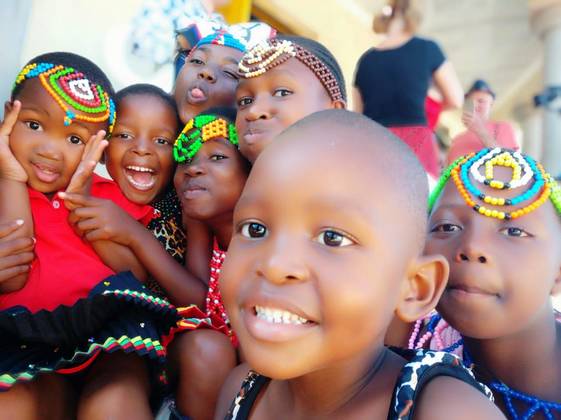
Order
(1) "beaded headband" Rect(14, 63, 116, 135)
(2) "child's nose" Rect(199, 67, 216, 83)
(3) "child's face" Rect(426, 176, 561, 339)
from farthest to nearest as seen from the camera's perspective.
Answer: (2) "child's nose" Rect(199, 67, 216, 83) < (1) "beaded headband" Rect(14, 63, 116, 135) < (3) "child's face" Rect(426, 176, 561, 339)

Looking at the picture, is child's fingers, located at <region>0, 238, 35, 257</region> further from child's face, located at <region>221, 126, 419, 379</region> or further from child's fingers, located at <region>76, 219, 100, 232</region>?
child's face, located at <region>221, 126, 419, 379</region>

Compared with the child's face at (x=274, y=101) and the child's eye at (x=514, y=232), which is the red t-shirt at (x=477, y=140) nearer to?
the child's face at (x=274, y=101)

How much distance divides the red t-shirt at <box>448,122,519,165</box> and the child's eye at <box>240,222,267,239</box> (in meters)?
2.43

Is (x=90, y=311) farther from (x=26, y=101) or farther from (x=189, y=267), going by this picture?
(x=26, y=101)

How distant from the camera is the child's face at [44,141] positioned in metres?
1.94

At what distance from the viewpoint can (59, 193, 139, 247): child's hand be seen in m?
1.88

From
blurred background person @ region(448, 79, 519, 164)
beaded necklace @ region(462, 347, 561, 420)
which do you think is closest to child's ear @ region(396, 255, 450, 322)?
beaded necklace @ region(462, 347, 561, 420)

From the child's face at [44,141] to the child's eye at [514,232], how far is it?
4.48ft

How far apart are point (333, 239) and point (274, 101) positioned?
107 cm

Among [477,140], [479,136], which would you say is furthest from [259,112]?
[477,140]

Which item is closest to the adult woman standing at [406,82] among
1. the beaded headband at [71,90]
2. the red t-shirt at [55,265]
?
the beaded headband at [71,90]

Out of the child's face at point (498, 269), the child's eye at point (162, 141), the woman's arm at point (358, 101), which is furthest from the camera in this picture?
the woman's arm at point (358, 101)

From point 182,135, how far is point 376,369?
1.22m

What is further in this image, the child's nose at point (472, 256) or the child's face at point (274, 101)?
the child's face at point (274, 101)
